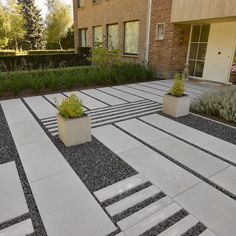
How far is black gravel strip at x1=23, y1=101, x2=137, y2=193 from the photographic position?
2.40 metres

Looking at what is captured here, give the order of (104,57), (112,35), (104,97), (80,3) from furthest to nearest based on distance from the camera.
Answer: (80,3), (112,35), (104,57), (104,97)

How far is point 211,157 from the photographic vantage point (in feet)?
9.55

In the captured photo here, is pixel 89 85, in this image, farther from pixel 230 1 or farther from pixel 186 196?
pixel 186 196

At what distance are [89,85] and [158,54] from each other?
333 cm

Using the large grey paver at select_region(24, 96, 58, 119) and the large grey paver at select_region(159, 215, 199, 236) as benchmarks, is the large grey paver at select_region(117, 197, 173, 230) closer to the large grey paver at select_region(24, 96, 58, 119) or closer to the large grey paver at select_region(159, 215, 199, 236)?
the large grey paver at select_region(159, 215, 199, 236)

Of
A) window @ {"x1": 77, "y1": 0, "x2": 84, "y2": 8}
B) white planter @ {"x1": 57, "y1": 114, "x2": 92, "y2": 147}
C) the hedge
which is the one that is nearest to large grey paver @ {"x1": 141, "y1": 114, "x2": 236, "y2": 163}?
white planter @ {"x1": 57, "y1": 114, "x2": 92, "y2": 147}

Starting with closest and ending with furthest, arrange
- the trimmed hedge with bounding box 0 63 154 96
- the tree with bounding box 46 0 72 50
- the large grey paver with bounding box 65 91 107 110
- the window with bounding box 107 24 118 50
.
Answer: the large grey paver with bounding box 65 91 107 110, the trimmed hedge with bounding box 0 63 154 96, the window with bounding box 107 24 118 50, the tree with bounding box 46 0 72 50

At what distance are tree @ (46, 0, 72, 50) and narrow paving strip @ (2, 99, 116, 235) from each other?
2651 centimetres

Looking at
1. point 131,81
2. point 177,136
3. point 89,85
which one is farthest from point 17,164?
point 131,81

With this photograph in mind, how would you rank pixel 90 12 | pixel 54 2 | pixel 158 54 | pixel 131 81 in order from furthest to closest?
1. pixel 54 2
2. pixel 90 12
3. pixel 158 54
4. pixel 131 81

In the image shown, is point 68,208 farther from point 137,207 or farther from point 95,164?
point 95,164

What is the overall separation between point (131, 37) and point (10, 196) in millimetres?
9623

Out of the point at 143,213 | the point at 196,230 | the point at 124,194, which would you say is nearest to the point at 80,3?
the point at 124,194

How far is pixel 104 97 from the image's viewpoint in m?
5.93
